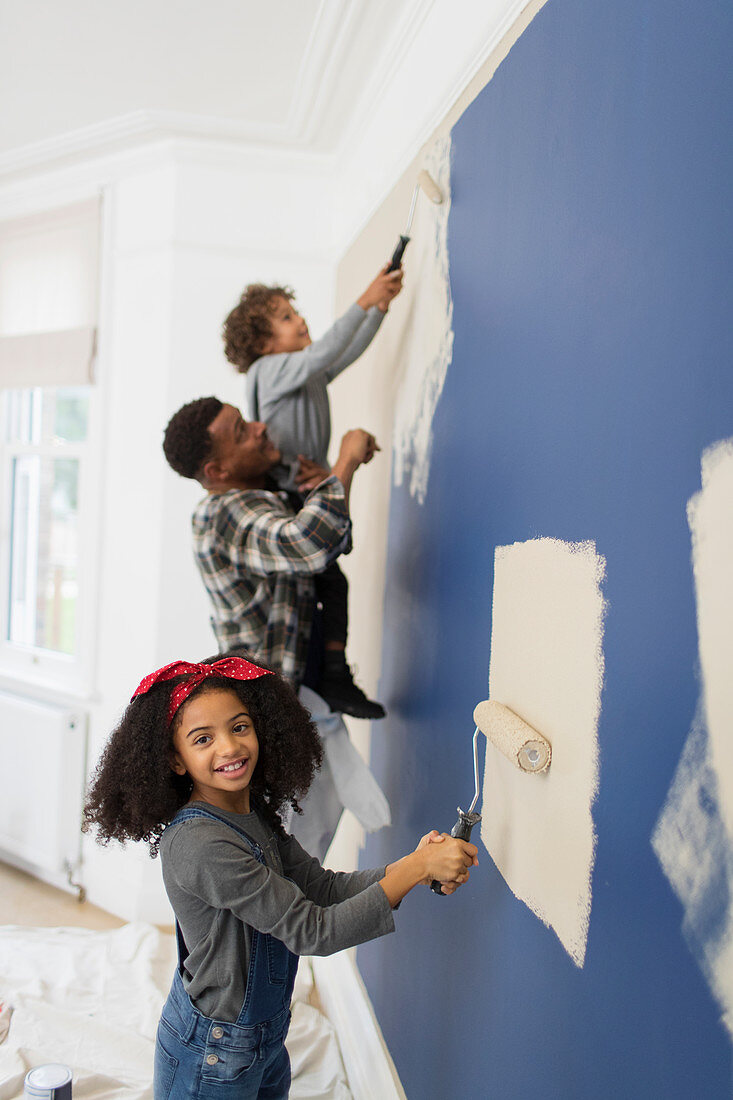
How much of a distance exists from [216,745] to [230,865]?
0.16 meters

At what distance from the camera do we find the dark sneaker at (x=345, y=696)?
1706mm

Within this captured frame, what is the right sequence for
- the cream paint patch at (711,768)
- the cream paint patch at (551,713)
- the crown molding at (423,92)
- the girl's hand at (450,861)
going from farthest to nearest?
the crown molding at (423,92)
the girl's hand at (450,861)
the cream paint patch at (551,713)
the cream paint patch at (711,768)

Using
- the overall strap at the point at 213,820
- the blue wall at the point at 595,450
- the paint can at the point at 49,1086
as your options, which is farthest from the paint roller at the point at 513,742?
the paint can at the point at 49,1086

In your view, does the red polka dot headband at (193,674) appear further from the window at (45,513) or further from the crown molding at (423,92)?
the window at (45,513)

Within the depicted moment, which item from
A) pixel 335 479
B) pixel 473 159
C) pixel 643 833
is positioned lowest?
pixel 643 833

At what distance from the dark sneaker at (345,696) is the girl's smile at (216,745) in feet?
1.54

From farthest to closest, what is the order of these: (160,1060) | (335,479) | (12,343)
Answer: (12,343), (335,479), (160,1060)

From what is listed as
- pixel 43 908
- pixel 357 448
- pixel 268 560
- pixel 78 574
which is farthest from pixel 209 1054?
pixel 78 574

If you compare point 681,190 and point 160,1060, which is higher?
point 681,190

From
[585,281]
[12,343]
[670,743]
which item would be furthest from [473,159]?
[12,343]

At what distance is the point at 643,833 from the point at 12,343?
3243 millimetres

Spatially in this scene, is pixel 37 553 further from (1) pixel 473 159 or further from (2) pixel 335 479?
(1) pixel 473 159

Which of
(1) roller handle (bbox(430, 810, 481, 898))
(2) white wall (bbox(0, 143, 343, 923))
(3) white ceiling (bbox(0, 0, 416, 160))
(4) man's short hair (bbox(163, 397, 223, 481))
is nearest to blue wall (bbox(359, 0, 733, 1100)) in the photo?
(1) roller handle (bbox(430, 810, 481, 898))

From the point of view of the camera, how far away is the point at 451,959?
1.44 metres
